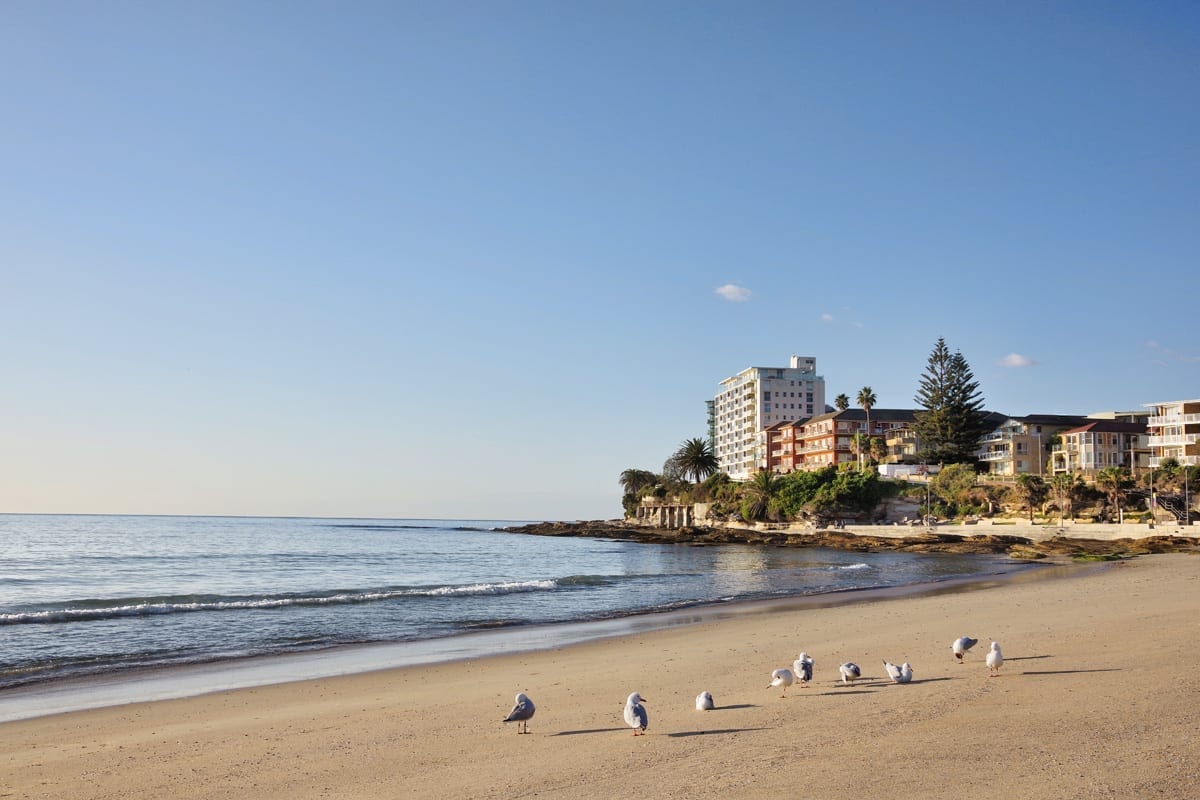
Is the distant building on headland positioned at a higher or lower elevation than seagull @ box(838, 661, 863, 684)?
higher

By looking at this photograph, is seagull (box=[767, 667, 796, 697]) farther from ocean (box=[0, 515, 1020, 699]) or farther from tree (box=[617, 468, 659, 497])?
tree (box=[617, 468, 659, 497])

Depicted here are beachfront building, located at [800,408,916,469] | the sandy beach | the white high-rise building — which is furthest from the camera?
the white high-rise building

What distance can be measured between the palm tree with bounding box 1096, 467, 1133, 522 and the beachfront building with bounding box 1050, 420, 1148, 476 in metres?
17.8

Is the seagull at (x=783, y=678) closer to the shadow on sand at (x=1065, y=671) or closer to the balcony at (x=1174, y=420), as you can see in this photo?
the shadow on sand at (x=1065, y=671)

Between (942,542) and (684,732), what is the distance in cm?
6110

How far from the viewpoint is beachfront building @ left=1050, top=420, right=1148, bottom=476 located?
93062 mm

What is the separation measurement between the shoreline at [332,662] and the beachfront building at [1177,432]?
248 feet

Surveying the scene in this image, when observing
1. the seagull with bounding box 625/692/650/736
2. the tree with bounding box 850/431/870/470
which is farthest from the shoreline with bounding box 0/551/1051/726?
the tree with bounding box 850/431/870/470

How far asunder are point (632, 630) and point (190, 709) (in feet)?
34.2

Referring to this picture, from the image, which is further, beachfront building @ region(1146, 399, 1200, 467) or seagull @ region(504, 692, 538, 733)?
beachfront building @ region(1146, 399, 1200, 467)

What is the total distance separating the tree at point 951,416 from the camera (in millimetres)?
98312

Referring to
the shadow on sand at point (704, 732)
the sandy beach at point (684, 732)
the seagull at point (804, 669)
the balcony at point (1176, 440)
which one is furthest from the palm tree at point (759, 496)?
the shadow on sand at point (704, 732)

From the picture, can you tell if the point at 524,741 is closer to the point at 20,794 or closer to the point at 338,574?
the point at 20,794

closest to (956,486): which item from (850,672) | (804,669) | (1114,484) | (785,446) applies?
(1114,484)
